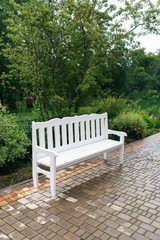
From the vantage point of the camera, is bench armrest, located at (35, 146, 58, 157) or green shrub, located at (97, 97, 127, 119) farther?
green shrub, located at (97, 97, 127, 119)

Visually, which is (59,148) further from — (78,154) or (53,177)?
(53,177)

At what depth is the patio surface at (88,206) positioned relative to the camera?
9.30 ft

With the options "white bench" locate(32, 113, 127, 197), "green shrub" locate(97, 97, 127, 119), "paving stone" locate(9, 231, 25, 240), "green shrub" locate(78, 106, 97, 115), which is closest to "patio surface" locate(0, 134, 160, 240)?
"paving stone" locate(9, 231, 25, 240)

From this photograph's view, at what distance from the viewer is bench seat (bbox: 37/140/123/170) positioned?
12.9ft

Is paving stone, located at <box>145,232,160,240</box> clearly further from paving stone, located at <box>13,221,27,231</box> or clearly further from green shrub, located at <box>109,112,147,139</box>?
green shrub, located at <box>109,112,147,139</box>

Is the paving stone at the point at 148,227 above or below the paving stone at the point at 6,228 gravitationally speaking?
Answer: below

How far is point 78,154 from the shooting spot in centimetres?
Result: 436

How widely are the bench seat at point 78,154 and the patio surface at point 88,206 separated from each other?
51cm

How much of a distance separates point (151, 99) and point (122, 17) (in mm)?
16362

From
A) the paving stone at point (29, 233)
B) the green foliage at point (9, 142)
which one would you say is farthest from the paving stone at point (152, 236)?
the green foliage at point (9, 142)

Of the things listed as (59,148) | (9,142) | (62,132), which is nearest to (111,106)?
(62,132)

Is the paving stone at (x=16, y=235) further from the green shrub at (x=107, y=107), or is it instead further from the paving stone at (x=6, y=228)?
the green shrub at (x=107, y=107)

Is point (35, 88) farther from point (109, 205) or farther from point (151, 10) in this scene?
point (151, 10)

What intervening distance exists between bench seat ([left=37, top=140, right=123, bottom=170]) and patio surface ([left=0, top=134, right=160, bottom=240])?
51cm
